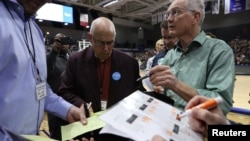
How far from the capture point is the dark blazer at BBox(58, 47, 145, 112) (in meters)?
1.98

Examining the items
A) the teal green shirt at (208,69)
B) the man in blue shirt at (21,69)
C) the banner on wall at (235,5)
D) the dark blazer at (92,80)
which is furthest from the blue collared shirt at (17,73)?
the banner on wall at (235,5)

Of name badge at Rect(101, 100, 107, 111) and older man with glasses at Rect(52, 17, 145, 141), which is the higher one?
older man with glasses at Rect(52, 17, 145, 141)

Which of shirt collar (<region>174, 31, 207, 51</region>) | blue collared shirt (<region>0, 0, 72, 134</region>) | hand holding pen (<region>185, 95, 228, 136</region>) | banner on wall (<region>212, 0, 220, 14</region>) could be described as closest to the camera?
hand holding pen (<region>185, 95, 228, 136</region>)

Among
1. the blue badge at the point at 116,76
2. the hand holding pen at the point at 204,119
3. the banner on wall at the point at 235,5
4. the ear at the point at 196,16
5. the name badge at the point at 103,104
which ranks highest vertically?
the banner on wall at the point at 235,5

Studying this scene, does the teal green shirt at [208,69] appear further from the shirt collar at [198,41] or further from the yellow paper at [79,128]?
the yellow paper at [79,128]

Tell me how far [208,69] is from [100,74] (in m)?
0.93

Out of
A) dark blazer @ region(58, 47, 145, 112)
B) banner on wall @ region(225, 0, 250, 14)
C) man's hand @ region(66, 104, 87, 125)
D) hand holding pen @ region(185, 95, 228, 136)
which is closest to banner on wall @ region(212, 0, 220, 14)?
banner on wall @ region(225, 0, 250, 14)

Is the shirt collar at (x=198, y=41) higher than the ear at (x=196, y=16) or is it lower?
lower

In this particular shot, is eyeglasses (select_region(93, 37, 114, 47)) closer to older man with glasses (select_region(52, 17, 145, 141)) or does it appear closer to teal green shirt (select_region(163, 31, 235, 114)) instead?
older man with glasses (select_region(52, 17, 145, 141))

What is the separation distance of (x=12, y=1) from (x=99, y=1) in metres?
15.5

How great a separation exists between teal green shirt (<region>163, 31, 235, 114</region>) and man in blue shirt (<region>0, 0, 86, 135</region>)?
2.21 ft

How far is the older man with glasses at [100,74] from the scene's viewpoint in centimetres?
200

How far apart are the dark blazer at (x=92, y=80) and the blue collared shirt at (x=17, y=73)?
2.31ft

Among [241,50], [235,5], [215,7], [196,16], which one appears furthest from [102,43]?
[241,50]
